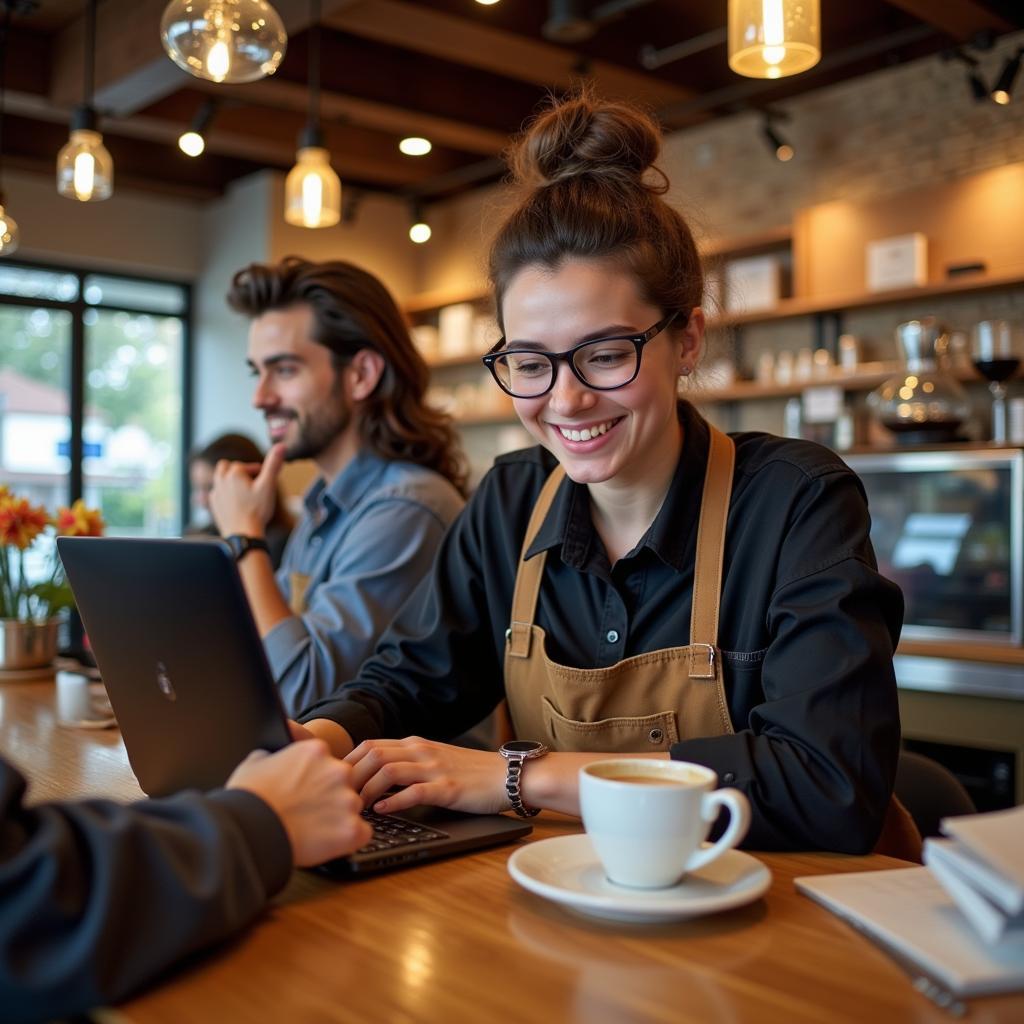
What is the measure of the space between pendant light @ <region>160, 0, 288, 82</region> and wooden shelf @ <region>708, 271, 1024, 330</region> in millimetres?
2029

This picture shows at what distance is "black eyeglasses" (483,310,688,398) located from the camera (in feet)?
4.59

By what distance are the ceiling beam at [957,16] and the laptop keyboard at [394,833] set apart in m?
3.45

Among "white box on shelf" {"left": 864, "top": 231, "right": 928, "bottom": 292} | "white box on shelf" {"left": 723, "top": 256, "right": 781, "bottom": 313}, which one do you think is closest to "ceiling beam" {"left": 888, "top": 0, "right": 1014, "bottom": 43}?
"white box on shelf" {"left": 864, "top": 231, "right": 928, "bottom": 292}

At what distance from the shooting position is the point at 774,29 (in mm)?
1813

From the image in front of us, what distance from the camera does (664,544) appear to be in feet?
4.82

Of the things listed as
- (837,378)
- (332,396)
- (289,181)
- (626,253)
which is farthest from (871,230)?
(626,253)

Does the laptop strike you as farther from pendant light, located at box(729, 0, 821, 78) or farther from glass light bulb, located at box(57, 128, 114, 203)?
glass light bulb, located at box(57, 128, 114, 203)

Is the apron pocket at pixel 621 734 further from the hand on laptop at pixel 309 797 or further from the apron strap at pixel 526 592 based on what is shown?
the hand on laptop at pixel 309 797

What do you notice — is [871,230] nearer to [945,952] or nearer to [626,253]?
[626,253]

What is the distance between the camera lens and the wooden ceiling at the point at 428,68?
4.09 meters

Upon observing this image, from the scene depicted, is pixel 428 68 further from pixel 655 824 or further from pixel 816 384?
pixel 655 824

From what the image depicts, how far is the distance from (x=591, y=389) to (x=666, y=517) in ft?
0.69

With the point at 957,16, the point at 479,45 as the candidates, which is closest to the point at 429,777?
→ the point at 957,16

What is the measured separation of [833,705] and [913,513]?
2.92m
